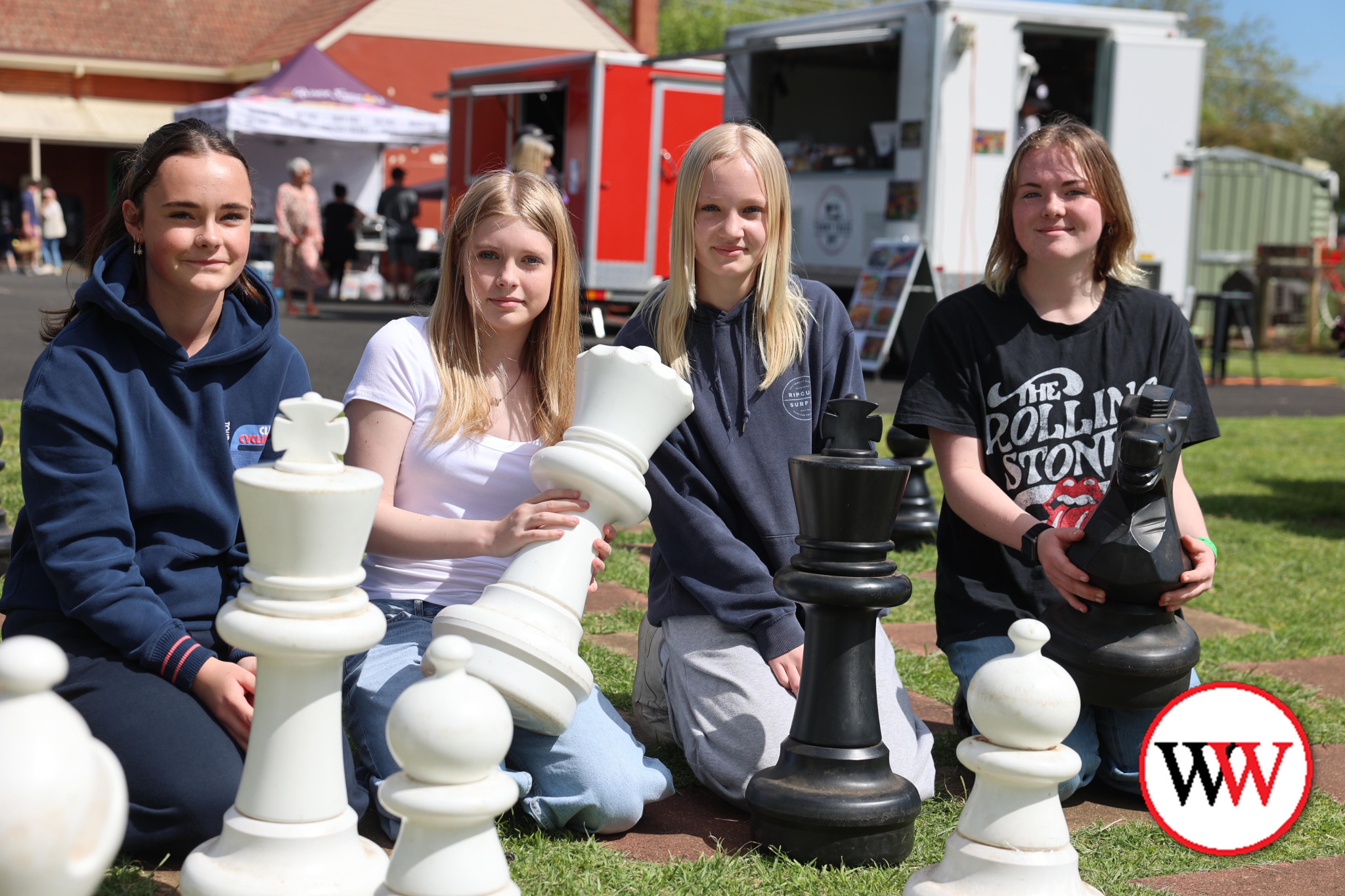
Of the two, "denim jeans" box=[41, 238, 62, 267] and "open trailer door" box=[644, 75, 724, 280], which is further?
"denim jeans" box=[41, 238, 62, 267]

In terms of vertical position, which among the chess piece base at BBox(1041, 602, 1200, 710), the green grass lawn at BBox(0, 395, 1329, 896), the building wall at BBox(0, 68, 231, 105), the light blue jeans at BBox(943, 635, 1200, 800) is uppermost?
the building wall at BBox(0, 68, 231, 105)

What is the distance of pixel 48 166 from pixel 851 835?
1385 inches

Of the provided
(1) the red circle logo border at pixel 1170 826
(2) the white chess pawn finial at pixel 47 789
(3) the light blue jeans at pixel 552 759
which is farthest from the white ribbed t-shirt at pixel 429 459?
(2) the white chess pawn finial at pixel 47 789

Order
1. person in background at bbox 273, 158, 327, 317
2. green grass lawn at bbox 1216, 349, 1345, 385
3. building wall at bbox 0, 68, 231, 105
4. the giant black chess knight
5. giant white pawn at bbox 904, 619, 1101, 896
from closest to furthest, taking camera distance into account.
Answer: giant white pawn at bbox 904, 619, 1101, 896 → the giant black chess knight → green grass lawn at bbox 1216, 349, 1345, 385 → person in background at bbox 273, 158, 327, 317 → building wall at bbox 0, 68, 231, 105

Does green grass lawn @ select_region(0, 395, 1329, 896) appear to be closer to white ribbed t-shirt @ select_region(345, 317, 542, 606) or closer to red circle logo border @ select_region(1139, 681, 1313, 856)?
red circle logo border @ select_region(1139, 681, 1313, 856)

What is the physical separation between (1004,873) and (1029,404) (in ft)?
4.94

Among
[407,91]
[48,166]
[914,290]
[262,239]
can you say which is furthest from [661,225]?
[48,166]

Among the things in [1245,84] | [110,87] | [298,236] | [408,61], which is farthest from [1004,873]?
[1245,84]

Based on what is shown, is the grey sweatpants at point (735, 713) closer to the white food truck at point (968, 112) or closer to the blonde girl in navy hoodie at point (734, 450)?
the blonde girl in navy hoodie at point (734, 450)

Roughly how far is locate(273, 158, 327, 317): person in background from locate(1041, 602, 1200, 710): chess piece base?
542 inches

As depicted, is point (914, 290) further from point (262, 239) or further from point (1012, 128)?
point (262, 239)

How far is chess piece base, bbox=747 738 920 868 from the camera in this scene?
2.29 metres

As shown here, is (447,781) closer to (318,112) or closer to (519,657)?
(519,657)

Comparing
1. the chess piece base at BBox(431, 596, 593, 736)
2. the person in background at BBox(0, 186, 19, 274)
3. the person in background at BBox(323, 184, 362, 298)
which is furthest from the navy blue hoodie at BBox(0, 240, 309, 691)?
the person in background at BBox(0, 186, 19, 274)
